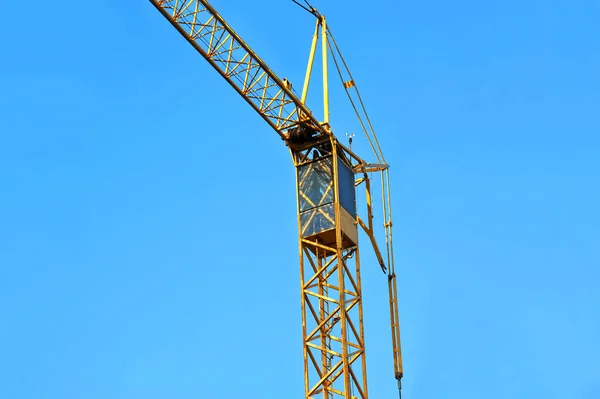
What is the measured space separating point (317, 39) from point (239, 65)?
229 inches

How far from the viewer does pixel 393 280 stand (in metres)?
52.8

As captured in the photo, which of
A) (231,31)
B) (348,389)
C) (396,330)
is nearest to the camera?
(348,389)

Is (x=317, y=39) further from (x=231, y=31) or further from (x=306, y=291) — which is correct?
(x=306, y=291)

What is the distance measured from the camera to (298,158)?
164 ft

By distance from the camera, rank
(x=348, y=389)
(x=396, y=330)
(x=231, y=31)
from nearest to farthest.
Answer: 1. (x=348, y=389)
2. (x=231, y=31)
3. (x=396, y=330)

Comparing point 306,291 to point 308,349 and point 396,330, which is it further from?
point 396,330

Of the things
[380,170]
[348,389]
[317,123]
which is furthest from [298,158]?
[348,389]

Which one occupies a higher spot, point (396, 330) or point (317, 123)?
point (317, 123)

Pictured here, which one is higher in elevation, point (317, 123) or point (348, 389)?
point (317, 123)

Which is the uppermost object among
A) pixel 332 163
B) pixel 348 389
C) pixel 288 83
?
pixel 288 83

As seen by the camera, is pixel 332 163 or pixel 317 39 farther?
pixel 317 39

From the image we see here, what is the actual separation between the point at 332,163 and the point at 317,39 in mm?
7106

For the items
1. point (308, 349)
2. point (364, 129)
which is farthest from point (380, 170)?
point (308, 349)

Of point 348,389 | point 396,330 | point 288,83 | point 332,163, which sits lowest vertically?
point 348,389
